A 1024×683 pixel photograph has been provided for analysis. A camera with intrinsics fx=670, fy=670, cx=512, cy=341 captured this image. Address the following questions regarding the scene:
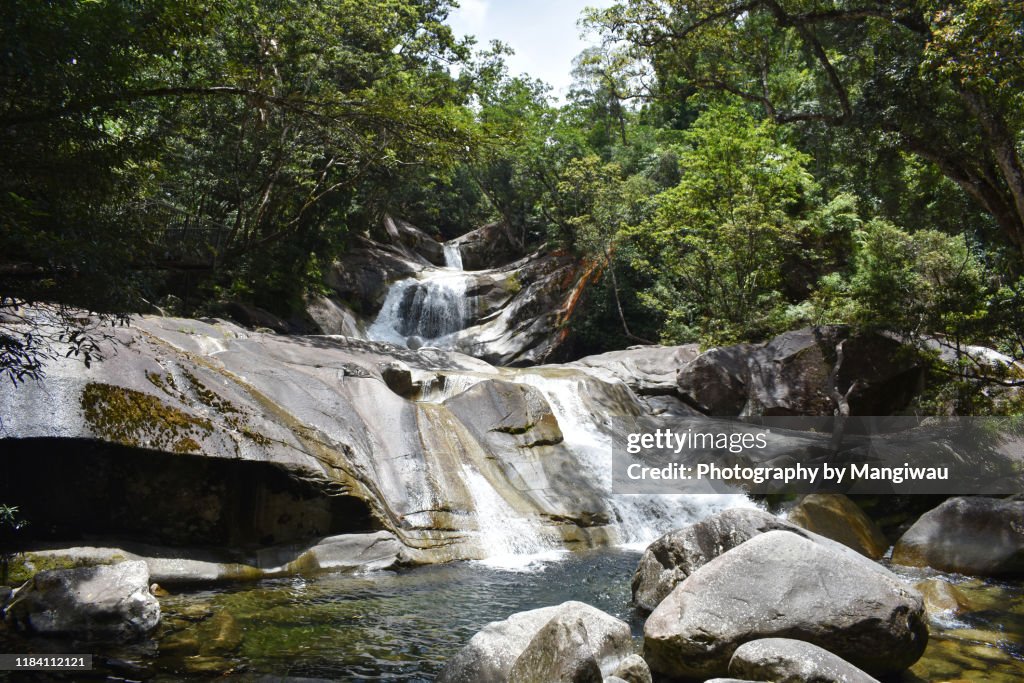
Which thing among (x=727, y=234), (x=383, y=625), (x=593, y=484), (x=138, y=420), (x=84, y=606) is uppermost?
(x=727, y=234)

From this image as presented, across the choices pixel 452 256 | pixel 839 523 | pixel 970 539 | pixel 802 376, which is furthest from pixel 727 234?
pixel 452 256

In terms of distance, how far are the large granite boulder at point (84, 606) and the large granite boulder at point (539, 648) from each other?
118 inches

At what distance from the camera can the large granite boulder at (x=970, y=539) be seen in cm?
884

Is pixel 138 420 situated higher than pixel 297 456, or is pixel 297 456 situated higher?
pixel 138 420

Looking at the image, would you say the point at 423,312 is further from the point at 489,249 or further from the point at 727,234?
the point at 727,234

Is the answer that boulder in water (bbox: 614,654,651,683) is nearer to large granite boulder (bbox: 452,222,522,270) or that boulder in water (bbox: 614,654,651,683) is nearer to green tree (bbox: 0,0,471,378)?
green tree (bbox: 0,0,471,378)

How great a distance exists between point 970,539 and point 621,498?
5.43m

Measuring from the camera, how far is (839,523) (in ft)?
33.6

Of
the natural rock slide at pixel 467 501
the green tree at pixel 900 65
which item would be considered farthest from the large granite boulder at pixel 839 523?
the green tree at pixel 900 65

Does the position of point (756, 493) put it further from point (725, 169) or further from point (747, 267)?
point (725, 169)

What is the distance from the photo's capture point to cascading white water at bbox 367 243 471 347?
81.2 feet

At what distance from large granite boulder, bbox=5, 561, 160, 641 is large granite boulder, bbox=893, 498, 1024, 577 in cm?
975

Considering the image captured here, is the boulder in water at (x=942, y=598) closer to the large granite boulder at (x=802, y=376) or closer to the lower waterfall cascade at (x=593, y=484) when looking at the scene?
the lower waterfall cascade at (x=593, y=484)

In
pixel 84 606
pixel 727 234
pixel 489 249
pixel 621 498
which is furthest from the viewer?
pixel 489 249
